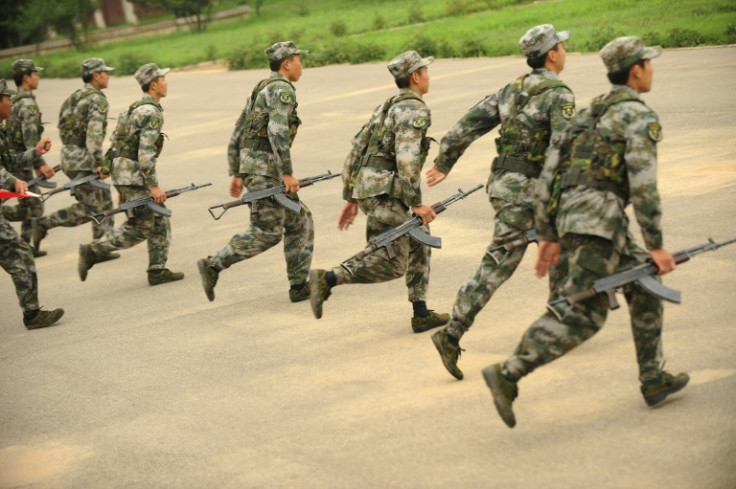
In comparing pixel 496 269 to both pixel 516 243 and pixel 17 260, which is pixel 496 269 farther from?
pixel 17 260

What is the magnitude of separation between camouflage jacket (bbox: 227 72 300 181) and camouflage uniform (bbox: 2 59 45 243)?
4.04 meters

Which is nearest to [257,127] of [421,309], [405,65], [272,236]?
[272,236]

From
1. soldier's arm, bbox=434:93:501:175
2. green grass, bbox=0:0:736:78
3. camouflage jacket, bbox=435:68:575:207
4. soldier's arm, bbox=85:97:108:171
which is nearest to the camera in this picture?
camouflage jacket, bbox=435:68:575:207

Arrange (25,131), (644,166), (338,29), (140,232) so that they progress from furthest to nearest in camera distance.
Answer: (338,29) < (25,131) < (140,232) < (644,166)

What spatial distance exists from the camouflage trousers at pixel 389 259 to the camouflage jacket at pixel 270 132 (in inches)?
50.2

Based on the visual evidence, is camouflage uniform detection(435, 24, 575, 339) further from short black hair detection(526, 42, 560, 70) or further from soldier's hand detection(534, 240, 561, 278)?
soldier's hand detection(534, 240, 561, 278)

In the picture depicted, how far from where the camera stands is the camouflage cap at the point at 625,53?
607cm

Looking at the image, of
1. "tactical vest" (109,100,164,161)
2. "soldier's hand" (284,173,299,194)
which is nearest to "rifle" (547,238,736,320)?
"soldier's hand" (284,173,299,194)

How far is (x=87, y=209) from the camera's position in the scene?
1281 centimetres

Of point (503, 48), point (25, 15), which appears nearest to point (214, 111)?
point (503, 48)

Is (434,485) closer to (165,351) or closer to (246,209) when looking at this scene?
(165,351)

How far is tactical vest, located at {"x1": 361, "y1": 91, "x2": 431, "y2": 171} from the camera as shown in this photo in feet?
26.4

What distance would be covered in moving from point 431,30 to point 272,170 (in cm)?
2519

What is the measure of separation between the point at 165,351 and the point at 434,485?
147 inches
